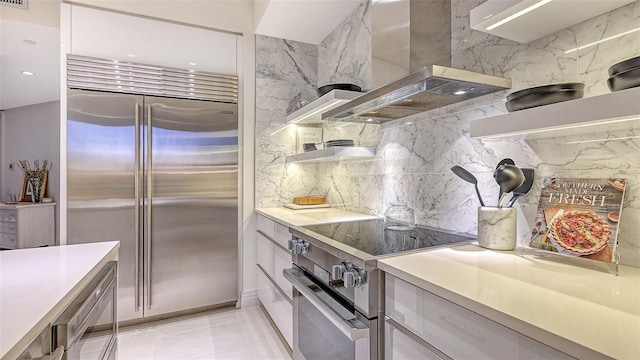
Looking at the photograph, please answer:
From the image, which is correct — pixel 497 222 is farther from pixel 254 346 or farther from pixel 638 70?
pixel 254 346

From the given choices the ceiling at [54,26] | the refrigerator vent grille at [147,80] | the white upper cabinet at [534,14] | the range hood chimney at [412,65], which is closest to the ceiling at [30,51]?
the ceiling at [54,26]

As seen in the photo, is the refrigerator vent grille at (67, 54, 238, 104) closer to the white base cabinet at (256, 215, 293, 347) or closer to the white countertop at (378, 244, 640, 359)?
the white base cabinet at (256, 215, 293, 347)

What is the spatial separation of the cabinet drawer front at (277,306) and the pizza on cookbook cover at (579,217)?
1.42m

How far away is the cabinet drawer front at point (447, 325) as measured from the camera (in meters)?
0.69

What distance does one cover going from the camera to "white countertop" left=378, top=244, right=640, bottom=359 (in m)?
0.57

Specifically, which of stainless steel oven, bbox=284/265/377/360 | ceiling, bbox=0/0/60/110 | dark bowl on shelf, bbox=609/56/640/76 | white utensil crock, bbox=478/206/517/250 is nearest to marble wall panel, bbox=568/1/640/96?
dark bowl on shelf, bbox=609/56/640/76

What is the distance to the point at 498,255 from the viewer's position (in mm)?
1153

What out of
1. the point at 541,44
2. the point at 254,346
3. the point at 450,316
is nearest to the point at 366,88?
the point at 541,44

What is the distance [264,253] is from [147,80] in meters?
1.75

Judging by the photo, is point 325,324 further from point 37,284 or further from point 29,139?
point 29,139

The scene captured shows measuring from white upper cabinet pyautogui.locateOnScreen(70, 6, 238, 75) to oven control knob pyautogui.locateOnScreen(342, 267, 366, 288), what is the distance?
2.36m

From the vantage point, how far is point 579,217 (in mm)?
1041

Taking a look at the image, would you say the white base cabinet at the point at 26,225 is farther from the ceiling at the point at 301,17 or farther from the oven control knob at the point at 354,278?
the oven control knob at the point at 354,278

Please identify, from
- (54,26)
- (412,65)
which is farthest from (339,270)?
(54,26)
